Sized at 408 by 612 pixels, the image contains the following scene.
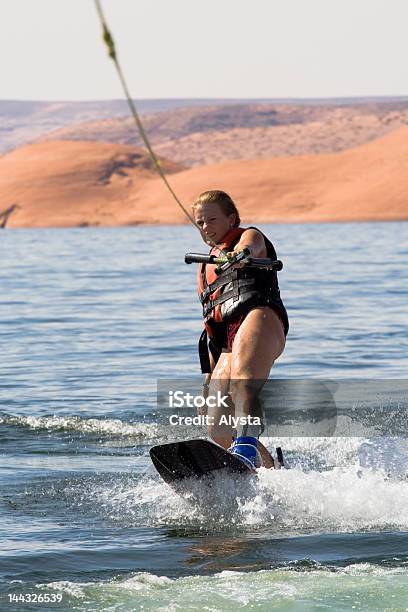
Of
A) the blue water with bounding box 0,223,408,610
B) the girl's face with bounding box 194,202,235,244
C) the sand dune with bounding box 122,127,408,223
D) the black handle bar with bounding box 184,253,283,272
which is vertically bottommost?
the blue water with bounding box 0,223,408,610

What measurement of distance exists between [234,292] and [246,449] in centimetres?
90

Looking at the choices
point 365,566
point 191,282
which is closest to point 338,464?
point 365,566

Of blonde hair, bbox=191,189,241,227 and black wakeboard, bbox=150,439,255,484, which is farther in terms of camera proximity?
blonde hair, bbox=191,189,241,227

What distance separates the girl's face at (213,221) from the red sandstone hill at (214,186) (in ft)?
250

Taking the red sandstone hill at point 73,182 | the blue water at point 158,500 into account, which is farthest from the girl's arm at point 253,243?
the red sandstone hill at point 73,182

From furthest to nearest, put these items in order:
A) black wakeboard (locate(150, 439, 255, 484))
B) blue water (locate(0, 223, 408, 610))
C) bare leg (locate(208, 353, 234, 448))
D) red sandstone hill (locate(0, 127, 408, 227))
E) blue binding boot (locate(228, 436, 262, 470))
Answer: red sandstone hill (locate(0, 127, 408, 227)) < bare leg (locate(208, 353, 234, 448)) < blue binding boot (locate(228, 436, 262, 470)) < black wakeboard (locate(150, 439, 255, 484)) < blue water (locate(0, 223, 408, 610))

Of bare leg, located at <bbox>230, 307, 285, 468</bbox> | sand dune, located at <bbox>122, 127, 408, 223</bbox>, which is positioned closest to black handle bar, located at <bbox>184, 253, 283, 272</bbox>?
bare leg, located at <bbox>230, 307, 285, 468</bbox>

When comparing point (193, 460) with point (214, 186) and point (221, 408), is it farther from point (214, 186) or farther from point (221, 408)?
point (214, 186)

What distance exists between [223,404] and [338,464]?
1746 mm

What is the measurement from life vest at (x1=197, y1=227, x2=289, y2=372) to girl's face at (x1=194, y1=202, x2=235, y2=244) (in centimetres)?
4

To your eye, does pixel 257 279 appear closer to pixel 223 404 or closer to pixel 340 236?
pixel 223 404

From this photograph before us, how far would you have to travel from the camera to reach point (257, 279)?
7.45m

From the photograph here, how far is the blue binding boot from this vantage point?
7215mm

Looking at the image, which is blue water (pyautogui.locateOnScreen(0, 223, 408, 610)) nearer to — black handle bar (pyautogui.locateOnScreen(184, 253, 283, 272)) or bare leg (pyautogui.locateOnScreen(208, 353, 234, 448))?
bare leg (pyautogui.locateOnScreen(208, 353, 234, 448))
